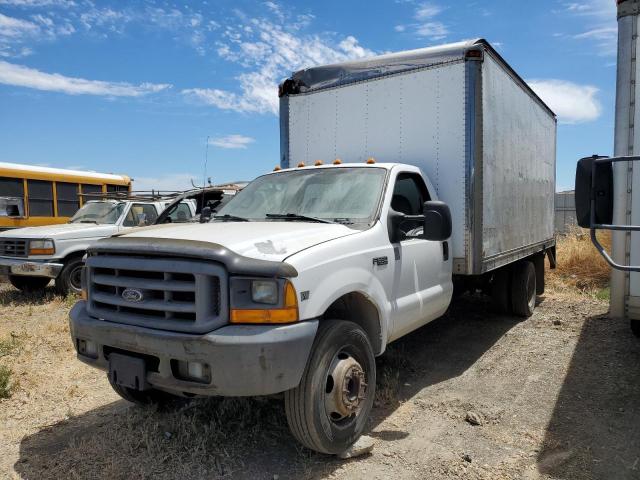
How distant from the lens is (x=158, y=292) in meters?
3.05

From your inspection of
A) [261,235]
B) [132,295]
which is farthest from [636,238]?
[132,295]

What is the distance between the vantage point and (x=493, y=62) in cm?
535

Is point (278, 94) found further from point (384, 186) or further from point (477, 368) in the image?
point (477, 368)

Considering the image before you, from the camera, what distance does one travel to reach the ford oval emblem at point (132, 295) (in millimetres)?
3052

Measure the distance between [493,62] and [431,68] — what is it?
2.57ft

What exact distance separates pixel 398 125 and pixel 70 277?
260 inches

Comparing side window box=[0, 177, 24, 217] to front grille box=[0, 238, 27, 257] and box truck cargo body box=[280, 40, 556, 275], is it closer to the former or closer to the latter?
front grille box=[0, 238, 27, 257]

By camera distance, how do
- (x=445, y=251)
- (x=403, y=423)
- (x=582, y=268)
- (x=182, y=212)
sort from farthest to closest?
(x=582, y=268), (x=182, y=212), (x=445, y=251), (x=403, y=423)

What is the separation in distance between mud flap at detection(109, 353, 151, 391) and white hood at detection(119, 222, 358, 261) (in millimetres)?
783

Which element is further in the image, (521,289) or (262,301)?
(521,289)

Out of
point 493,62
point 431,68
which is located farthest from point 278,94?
point 493,62

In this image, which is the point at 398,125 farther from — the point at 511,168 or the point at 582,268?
the point at 582,268

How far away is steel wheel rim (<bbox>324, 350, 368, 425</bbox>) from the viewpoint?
3.20 meters

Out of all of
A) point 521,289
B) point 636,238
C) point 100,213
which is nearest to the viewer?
point 636,238
